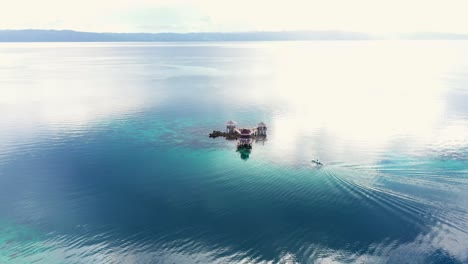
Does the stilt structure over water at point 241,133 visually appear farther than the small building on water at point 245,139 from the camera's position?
Yes

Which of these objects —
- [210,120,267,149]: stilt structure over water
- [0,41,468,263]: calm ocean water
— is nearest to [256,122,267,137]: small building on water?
[210,120,267,149]: stilt structure over water

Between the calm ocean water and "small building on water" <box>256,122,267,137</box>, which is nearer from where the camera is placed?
the calm ocean water

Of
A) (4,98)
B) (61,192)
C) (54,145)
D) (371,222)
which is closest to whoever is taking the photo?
(371,222)

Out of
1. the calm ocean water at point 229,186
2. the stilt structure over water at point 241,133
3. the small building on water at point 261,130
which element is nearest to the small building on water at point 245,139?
the stilt structure over water at point 241,133

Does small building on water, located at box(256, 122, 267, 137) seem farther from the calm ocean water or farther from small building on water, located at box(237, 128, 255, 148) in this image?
small building on water, located at box(237, 128, 255, 148)

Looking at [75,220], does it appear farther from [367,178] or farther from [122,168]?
[367,178]

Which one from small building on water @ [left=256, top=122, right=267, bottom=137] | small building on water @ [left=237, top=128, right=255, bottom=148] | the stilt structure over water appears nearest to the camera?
small building on water @ [left=237, top=128, right=255, bottom=148]

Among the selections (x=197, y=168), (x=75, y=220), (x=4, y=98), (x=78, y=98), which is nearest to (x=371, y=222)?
(x=197, y=168)

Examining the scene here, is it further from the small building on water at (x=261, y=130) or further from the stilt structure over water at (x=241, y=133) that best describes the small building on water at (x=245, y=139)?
the small building on water at (x=261, y=130)

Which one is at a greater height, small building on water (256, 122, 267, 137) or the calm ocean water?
small building on water (256, 122, 267, 137)

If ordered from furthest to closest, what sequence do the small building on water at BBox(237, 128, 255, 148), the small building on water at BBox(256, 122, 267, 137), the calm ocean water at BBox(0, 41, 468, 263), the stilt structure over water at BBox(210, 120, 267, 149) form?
the small building on water at BBox(256, 122, 267, 137)
the stilt structure over water at BBox(210, 120, 267, 149)
the small building on water at BBox(237, 128, 255, 148)
the calm ocean water at BBox(0, 41, 468, 263)

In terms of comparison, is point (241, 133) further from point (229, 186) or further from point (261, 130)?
point (229, 186)
